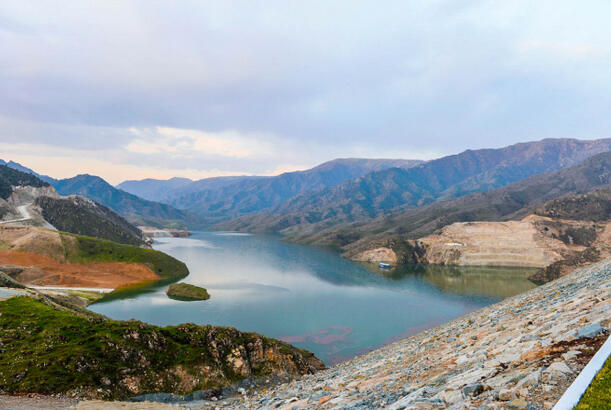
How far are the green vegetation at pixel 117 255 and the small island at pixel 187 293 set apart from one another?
98.7 ft

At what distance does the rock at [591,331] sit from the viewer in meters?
12.6

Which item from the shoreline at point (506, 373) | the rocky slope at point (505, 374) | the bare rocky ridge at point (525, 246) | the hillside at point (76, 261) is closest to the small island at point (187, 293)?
the hillside at point (76, 261)

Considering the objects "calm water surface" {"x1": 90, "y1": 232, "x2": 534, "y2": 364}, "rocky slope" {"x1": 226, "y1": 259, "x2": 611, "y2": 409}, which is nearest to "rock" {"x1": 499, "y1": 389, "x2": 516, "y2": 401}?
"rocky slope" {"x1": 226, "y1": 259, "x2": 611, "y2": 409}

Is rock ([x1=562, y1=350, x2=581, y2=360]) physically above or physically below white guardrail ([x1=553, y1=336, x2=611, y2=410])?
below

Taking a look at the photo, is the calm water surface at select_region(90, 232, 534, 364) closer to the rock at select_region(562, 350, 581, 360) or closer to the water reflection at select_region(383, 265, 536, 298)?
the water reflection at select_region(383, 265, 536, 298)

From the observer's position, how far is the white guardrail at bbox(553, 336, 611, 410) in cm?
829

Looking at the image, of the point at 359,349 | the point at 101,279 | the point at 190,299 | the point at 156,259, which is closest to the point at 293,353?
the point at 359,349

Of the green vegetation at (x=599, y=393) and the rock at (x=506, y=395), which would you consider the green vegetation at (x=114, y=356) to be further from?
the green vegetation at (x=599, y=393)

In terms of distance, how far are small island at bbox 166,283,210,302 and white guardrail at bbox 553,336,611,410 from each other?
106 m

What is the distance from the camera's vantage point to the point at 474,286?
453 feet

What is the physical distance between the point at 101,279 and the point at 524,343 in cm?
14495

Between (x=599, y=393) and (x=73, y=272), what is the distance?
15479cm

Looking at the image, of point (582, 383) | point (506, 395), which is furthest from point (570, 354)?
point (506, 395)

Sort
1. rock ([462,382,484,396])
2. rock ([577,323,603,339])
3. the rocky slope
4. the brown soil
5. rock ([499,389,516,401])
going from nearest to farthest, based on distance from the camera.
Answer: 1. rock ([499,389,516,401])
2. the rocky slope
3. rock ([462,382,484,396])
4. rock ([577,323,603,339])
5. the brown soil
